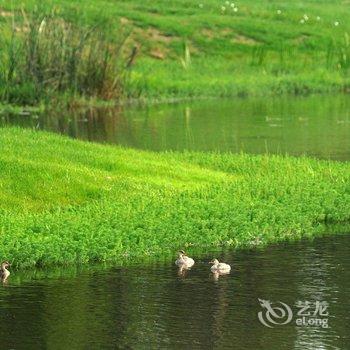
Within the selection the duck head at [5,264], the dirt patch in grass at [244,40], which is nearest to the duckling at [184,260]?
the duck head at [5,264]

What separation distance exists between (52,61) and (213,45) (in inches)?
607

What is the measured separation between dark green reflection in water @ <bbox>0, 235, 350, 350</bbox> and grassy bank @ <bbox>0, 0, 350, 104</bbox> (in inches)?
850

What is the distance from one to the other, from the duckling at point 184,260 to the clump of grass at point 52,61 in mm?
18699

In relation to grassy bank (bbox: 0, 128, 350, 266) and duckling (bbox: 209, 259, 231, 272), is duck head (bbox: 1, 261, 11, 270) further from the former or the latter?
duckling (bbox: 209, 259, 231, 272)

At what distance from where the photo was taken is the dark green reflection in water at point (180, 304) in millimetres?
13867

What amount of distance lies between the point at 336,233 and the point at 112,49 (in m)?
20.0

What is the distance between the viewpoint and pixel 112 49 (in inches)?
1516

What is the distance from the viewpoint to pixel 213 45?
50.8 metres

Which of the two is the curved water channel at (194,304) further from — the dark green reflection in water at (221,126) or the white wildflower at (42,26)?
the white wildflower at (42,26)

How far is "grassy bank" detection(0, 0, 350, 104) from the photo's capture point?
143 feet

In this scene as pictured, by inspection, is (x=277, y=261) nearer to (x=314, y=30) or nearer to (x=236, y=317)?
(x=236, y=317)

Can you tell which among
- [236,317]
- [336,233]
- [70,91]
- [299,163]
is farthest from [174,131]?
[236,317]

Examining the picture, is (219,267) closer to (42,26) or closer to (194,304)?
(194,304)

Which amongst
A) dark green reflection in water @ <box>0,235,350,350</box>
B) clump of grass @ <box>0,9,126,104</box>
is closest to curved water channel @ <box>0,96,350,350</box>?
dark green reflection in water @ <box>0,235,350,350</box>
